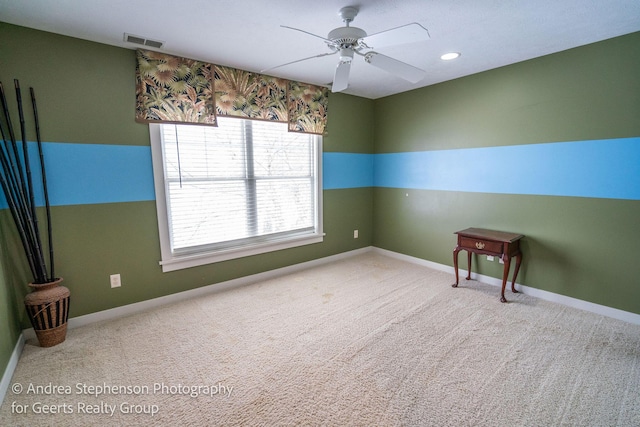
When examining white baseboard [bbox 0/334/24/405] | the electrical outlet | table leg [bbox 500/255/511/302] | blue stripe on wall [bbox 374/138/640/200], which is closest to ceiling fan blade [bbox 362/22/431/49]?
blue stripe on wall [bbox 374/138/640/200]

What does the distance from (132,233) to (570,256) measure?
4235mm

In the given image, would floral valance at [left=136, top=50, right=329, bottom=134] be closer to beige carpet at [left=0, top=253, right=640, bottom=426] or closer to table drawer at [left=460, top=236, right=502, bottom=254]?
beige carpet at [left=0, top=253, right=640, bottom=426]

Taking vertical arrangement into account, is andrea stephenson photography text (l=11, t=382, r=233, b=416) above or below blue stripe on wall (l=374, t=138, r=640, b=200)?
below

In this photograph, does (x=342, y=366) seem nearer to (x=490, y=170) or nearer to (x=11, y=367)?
(x=11, y=367)

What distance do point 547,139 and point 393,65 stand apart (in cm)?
189

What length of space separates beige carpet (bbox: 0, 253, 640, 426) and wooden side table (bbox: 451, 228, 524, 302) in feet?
1.21

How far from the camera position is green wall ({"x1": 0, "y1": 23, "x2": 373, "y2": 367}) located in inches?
85.4

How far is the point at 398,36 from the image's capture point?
1.84 m

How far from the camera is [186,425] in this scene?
1551mm

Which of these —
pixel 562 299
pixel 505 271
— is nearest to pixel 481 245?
pixel 505 271

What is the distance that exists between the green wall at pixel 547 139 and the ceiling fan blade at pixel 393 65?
1.51 m

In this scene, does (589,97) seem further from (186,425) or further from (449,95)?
(186,425)

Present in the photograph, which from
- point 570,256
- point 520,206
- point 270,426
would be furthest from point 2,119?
point 570,256

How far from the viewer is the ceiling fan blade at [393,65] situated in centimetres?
203
